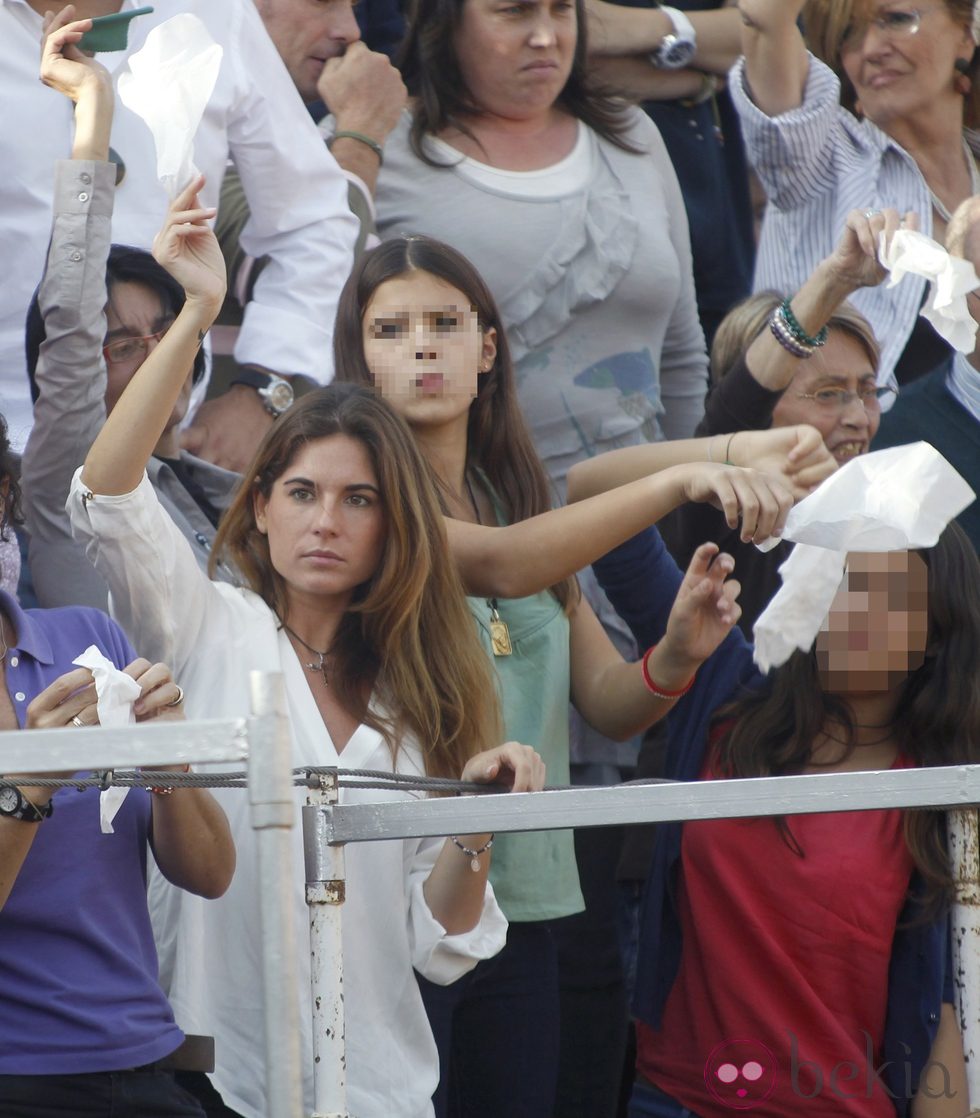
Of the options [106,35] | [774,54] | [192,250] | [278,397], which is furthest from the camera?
[774,54]

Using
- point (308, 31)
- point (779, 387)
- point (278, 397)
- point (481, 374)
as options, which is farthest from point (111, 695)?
point (308, 31)

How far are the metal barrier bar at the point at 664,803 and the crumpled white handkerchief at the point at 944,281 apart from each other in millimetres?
810

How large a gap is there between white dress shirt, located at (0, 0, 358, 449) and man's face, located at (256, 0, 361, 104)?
0.26 m

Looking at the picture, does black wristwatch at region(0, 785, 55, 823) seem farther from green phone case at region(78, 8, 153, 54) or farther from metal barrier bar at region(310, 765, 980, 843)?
green phone case at region(78, 8, 153, 54)

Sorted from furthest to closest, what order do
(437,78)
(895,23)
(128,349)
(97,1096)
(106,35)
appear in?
1. (895,23)
2. (437,78)
3. (128,349)
4. (106,35)
5. (97,1096)

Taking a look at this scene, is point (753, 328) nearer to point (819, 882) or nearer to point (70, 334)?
point (819, 882)

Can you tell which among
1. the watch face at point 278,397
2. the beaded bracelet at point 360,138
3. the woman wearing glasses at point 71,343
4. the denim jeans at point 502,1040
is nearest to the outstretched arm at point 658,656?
the denim jeans at point 502,1040

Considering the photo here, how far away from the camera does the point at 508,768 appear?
227 centimetres

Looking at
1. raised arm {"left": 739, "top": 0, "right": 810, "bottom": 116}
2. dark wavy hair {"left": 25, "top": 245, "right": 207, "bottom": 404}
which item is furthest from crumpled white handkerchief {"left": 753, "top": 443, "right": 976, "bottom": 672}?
raised arm {"left": 739, "top": 0, "right": 810, "bottom": 116}

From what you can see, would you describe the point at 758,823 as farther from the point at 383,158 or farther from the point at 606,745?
the point at 383,158

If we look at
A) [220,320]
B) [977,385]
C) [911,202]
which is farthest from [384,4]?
[977,385]

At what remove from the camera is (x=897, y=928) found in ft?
8.58

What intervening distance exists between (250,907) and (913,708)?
1062 millimetres

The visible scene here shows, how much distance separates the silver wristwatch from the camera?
4207 millimetres
